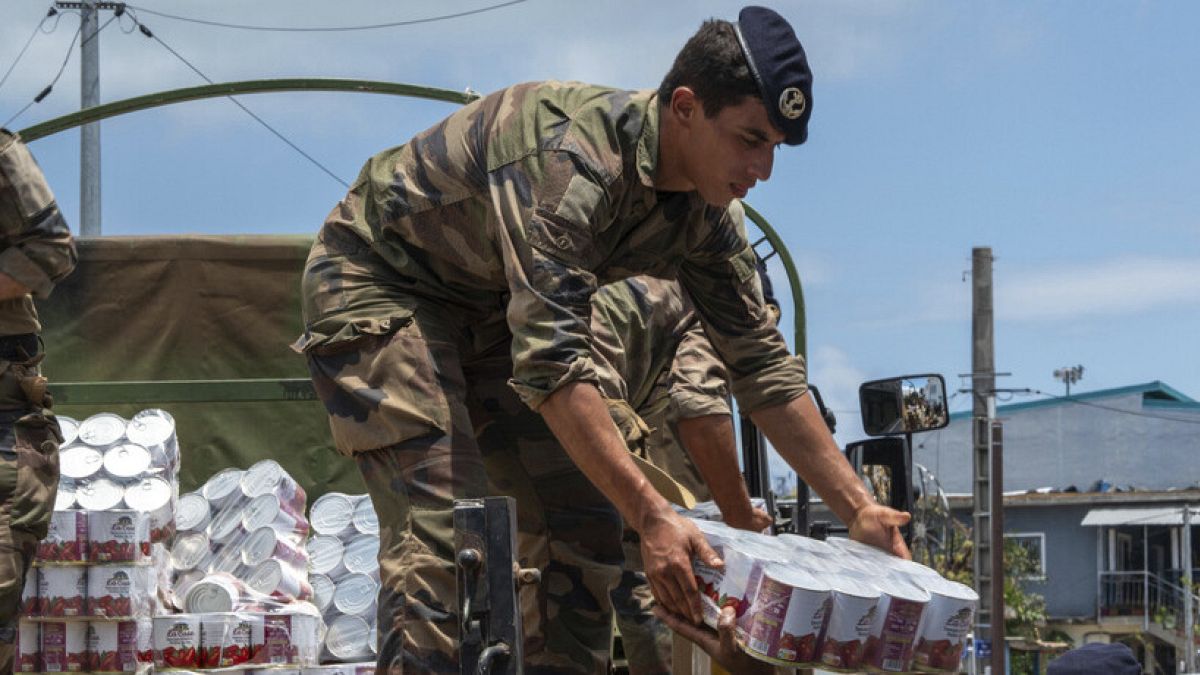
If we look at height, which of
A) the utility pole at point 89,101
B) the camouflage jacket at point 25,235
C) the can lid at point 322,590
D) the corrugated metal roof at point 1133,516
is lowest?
the corrugated metal roof at point 1133,516

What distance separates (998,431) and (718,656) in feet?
56.2

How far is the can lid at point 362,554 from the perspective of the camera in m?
6.62

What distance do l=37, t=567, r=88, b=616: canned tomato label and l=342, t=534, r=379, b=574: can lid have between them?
113cm

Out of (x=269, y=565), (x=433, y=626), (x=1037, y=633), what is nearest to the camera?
(x=433, y=626)

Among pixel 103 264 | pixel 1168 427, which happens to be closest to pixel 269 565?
pixel 103 264

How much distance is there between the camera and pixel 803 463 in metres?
4.41

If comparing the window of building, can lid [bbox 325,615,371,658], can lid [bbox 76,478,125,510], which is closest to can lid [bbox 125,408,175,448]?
can lid [bbox 76,478,125,510]

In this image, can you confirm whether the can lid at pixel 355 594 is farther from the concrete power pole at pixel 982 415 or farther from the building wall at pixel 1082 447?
the building wall at pixel 1082 447

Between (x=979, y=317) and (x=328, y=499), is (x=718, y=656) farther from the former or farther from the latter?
(x=979, y=317)

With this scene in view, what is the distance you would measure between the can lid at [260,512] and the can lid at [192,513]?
0.45 ft

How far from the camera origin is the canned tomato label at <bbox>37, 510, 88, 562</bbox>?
5.76 m

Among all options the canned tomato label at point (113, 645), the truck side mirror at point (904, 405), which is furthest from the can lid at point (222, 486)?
the truck side mirror at point (904, 405)

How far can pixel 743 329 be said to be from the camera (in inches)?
175

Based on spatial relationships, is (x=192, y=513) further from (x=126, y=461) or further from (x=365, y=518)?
(x=365, y=518)
